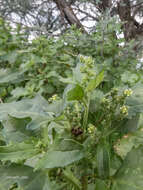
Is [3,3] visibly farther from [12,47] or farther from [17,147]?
[17,147]

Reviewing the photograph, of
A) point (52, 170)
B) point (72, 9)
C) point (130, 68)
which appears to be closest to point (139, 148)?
point (52, 170)

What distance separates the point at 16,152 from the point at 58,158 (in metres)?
0.10

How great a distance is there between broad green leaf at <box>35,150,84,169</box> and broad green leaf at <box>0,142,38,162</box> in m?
0.05

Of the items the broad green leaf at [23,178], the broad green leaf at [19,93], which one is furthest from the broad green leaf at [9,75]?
the broad green leaf at [23,178]

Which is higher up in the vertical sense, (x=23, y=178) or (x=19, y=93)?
(x=19, y=93)

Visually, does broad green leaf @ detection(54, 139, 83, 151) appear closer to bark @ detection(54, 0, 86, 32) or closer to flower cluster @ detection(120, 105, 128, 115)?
flower cluster @ detection(120, 105, 128, 115)

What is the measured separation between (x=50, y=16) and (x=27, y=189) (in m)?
3.81

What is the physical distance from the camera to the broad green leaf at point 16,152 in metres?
0.46

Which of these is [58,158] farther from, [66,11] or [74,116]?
[66,11]

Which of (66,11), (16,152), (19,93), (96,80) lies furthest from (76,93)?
(66,11)

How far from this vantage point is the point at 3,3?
3.47m

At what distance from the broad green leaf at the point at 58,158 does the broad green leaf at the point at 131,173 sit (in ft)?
0.37

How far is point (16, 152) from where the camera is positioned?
18.3 inches

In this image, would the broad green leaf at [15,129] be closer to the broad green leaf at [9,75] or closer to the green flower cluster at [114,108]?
the green flower cluster at [114,108]
